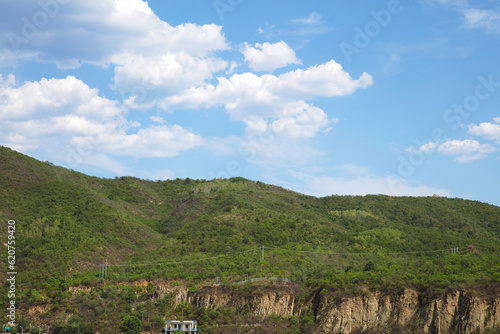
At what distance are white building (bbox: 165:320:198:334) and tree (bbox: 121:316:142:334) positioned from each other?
12.2 ft

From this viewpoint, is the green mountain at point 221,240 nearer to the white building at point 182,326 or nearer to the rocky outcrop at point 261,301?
the rocky outcrop at point 261,301

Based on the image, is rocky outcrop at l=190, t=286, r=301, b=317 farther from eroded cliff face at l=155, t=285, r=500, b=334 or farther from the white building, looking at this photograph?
the white building

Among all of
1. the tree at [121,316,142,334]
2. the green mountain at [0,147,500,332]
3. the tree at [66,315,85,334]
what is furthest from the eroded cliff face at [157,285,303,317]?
the tree at [66,315,85,334]

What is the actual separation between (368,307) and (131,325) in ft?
103

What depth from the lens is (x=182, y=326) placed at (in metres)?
71.9

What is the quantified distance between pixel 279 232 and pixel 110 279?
33.6 metres

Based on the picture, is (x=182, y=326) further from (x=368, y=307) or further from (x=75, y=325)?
(x=368, y=307)

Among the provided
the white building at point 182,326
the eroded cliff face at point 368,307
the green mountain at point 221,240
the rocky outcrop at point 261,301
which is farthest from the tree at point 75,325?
the rocky outcrop at point 261,301

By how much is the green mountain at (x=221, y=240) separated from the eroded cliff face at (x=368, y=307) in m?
2.21

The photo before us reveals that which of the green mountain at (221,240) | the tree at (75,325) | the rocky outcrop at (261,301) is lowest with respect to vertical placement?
the tree at (75,325)

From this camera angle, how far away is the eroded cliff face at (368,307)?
63000 millimetres

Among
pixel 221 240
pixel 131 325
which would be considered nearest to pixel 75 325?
pixel 131 325

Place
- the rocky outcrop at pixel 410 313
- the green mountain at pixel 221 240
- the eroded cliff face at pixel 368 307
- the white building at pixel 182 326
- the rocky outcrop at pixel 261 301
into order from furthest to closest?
the green mountain at pixel 221 240 < the rocky outcrop at pixel 261 301 < the white building at pixel 182 326 < the eroded cliff face at pixel 368 307 < the rocky outcrop at pixel 410 313

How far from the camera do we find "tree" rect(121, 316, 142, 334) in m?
70.5
